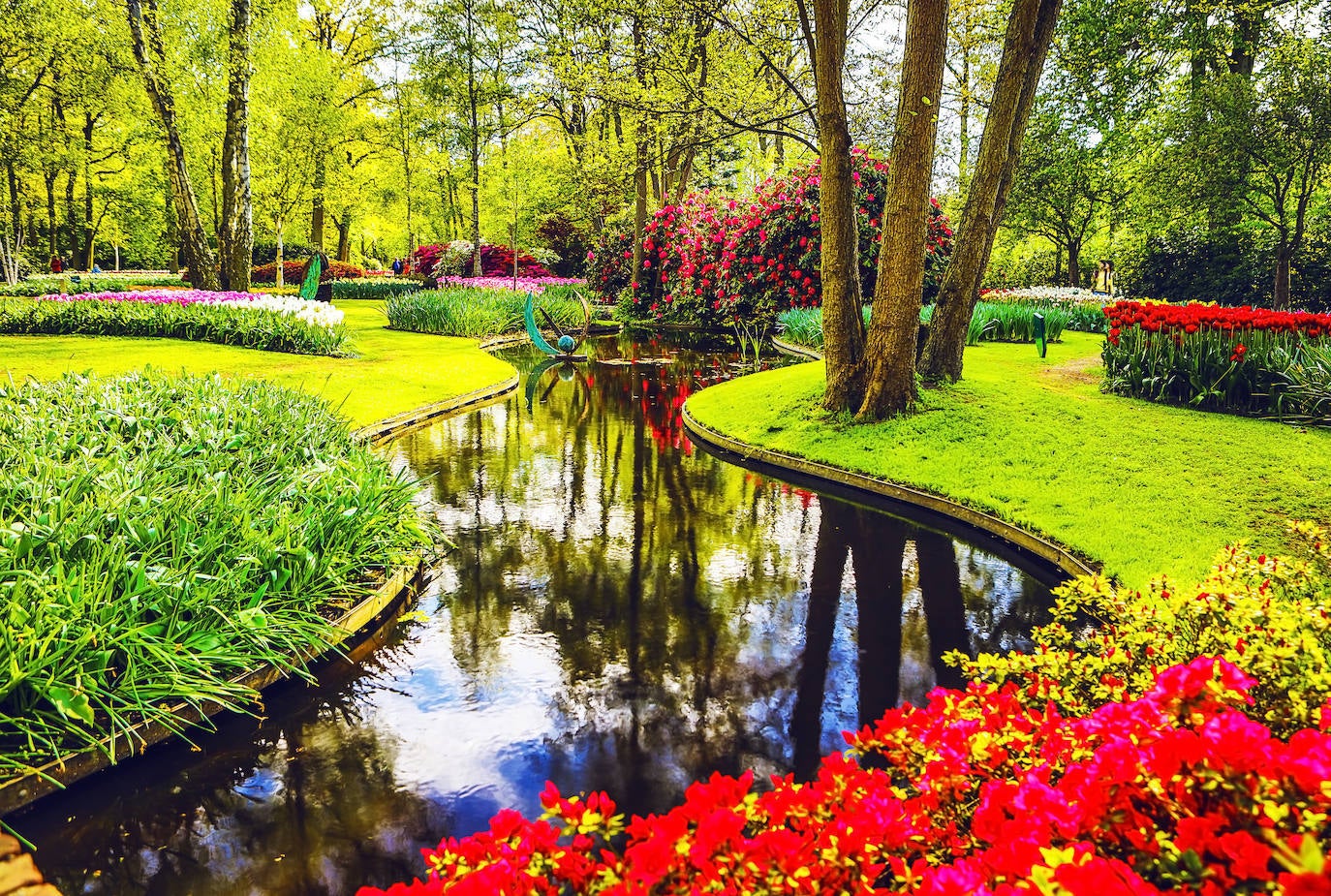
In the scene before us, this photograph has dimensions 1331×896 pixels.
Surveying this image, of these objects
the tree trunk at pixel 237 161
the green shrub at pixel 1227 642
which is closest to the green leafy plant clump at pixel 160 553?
the green shrub at pixel 1227 642

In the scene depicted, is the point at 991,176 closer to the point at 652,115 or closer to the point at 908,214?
the point at 908,214

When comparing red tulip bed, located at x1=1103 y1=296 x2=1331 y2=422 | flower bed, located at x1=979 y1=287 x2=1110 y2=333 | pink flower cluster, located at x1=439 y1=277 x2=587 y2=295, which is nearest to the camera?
red tulip bed, located at x1=1103 y1=296 x2=1331 y2=422

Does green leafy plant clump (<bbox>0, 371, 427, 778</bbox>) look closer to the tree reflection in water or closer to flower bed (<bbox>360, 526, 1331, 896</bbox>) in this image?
the tree reflection in water

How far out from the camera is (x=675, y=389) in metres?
14.0

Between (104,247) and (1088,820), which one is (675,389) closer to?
(1088,820)

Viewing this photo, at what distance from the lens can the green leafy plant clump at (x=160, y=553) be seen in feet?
11.1

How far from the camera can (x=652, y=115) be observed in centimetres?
1272

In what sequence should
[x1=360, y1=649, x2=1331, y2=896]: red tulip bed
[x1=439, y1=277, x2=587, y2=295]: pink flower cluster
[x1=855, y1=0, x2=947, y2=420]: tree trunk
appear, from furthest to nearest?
[x1=439, y1=277, x2=587, y2=295]: pink flower cluster < [x1=855, y1=0, x2=947, y2=420]: tree trunk < [x1=360, y1=649, x2=1331, y2=896]: red tulip bed

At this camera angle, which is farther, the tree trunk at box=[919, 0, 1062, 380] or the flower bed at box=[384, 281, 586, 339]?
the flower bed at box=[384, 281, 586, 339]

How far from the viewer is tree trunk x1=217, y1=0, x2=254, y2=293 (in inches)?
620

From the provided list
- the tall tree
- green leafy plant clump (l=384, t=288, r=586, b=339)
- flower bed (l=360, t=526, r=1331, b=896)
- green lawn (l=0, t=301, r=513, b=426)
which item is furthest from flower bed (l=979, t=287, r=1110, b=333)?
flower bed (l=360, t=526, r=1331, b=896)

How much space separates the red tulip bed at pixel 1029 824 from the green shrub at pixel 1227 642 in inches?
15.2

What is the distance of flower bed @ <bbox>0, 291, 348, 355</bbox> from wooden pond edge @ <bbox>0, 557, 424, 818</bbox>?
10.5 meters

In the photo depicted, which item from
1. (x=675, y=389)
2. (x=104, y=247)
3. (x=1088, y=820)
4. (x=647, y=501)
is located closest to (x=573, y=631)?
(x=647, y=501)
